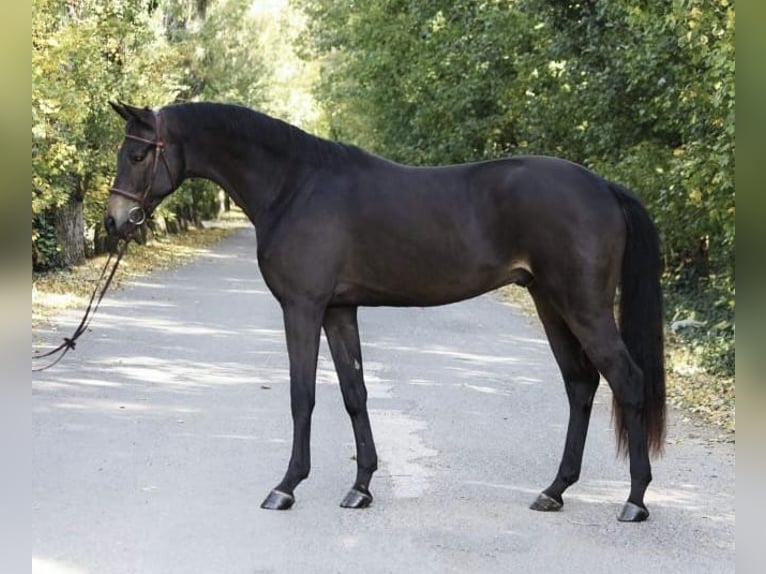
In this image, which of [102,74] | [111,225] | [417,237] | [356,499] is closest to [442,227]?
[417,237]

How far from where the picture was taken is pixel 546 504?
18.3 ft

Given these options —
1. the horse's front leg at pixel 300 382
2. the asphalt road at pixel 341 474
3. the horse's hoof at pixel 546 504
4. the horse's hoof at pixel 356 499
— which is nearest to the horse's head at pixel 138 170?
the horse's front leg at pixel 300 382

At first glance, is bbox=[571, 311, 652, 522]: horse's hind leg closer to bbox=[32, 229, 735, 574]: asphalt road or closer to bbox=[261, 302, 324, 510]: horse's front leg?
bbox=[32, 229, 735, 574]: asphalt road

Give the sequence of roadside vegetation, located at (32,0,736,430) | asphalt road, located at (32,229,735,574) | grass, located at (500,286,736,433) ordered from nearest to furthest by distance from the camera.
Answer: asphalt road, located at (32,229,735,574) < grass, located at (500,286,736,433) < roadside vegetation, located at (32,0,736,430)

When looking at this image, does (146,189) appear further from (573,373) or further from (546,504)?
(546,504)

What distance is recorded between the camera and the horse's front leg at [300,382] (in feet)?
18.1

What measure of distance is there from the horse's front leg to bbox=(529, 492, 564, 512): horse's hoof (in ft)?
4.31

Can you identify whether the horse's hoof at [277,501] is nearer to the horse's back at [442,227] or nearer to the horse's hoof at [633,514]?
the horse's back at [442,227]

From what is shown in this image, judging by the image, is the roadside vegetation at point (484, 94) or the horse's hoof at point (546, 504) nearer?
the horse's hoof at point (546, 504)

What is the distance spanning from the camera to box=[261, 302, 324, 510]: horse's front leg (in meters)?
5.50

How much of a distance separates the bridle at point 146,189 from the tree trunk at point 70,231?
15.5 meters

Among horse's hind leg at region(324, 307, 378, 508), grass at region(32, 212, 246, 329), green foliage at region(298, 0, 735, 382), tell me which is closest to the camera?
horse's hind leg at region(324, 307, 378, 508)

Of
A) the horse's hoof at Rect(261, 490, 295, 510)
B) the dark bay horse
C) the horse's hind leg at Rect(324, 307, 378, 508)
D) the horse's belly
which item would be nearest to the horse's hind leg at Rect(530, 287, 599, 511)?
the dark bay horse

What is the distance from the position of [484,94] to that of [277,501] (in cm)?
1816
